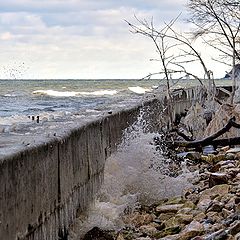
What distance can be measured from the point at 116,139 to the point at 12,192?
4.91 m

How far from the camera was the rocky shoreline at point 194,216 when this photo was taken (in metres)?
6.22

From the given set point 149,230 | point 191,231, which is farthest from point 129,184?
point 191,231

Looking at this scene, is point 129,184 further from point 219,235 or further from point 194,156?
point 194,156

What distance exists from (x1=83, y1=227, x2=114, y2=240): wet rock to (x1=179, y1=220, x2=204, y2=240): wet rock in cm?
72

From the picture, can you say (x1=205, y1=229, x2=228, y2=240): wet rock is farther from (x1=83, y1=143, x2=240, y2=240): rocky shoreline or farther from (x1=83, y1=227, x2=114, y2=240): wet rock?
A: (x1=83, y1=227, x2=114, y2=240): wet rock

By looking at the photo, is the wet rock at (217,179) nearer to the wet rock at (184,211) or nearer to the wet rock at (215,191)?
the wet rock at (215,191)

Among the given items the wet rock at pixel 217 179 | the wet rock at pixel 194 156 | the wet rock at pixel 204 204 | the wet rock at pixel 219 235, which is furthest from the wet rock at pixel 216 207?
the wet rock at pixel 194 156

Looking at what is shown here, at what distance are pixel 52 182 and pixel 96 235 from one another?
53.2 inches

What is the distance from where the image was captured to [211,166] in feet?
37.5

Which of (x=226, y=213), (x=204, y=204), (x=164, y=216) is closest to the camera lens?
(x=226, y=213)

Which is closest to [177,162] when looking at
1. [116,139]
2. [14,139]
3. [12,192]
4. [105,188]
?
[116,139]

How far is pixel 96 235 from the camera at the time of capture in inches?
260

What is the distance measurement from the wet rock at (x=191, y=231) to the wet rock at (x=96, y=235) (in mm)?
719

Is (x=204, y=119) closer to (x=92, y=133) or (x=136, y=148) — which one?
(x=136, y=148)
